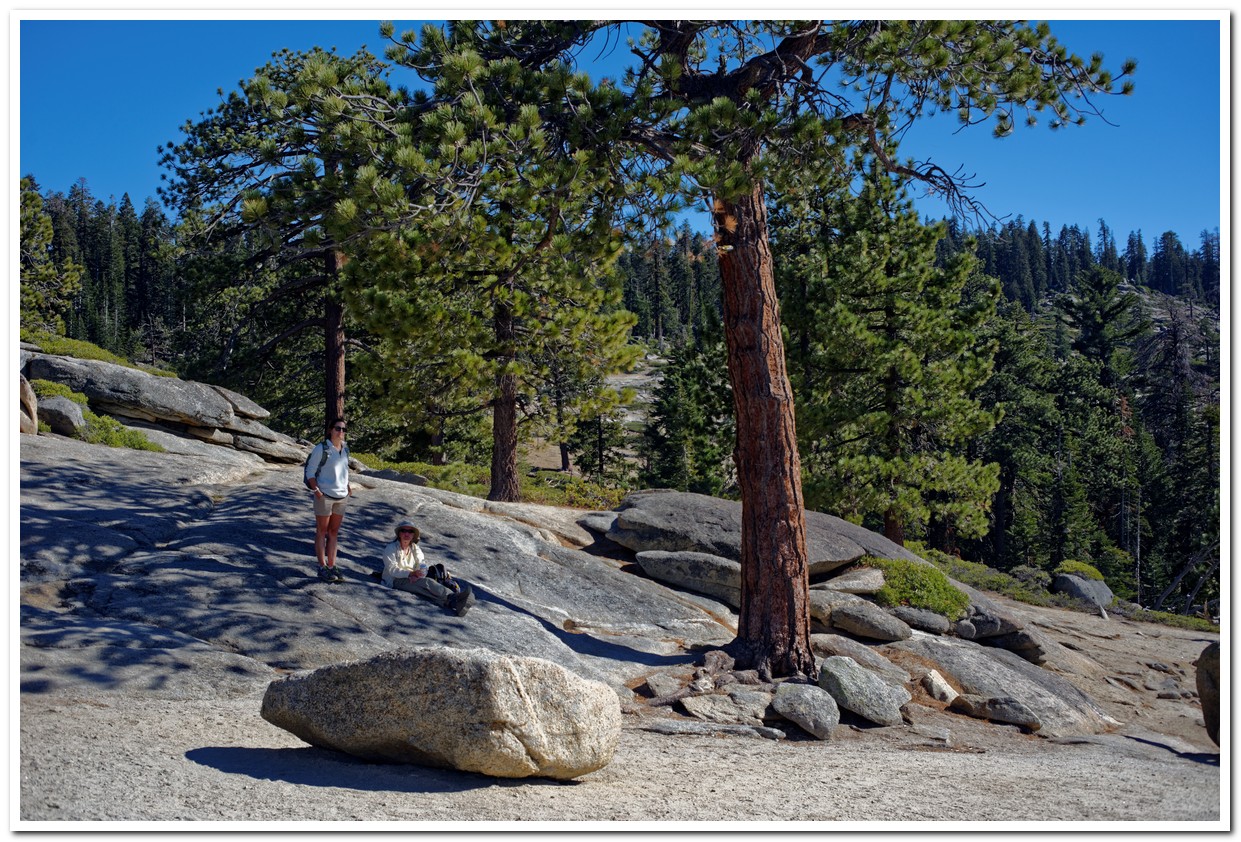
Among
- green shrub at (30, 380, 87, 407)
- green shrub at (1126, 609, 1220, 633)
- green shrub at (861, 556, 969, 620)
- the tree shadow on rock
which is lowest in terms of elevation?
green shrub at (1126, 609, 1220, 633)

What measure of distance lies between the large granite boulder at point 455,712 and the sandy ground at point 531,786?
17cm

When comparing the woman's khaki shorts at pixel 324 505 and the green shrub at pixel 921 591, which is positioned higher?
the woman's khaki shorts at pixel 324 505

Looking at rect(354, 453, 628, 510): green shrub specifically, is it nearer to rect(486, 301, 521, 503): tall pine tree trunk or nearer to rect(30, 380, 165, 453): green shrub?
rect(486, 301, 521, 503): tall pine tree trunk

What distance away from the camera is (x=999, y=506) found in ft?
133

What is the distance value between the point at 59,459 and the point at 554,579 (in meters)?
6.55


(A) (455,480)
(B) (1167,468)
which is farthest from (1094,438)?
(A) (455,480)

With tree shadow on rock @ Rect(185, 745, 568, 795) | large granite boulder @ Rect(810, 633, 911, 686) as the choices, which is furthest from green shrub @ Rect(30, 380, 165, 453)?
large granite boulder @ Rect(810, 633, 911, 686)

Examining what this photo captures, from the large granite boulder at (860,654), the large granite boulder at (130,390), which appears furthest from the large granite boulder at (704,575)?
the large granite boulder at (130,390)

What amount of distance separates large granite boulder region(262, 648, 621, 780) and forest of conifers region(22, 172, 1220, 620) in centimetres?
516

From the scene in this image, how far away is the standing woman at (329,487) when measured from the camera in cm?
928

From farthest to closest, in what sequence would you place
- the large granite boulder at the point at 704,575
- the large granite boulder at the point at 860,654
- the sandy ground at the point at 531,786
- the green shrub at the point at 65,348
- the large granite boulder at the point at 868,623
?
1. the green shrub at the point at 65,348
2. the large granite boulder at the point at 704,575
3. the large granite boulder at the point at 868,623
4. the large granite boulder at the point at 860,654
5. the sandy ground at the point at 531,786

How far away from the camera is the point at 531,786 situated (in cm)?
557

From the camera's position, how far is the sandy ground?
477 centimetres

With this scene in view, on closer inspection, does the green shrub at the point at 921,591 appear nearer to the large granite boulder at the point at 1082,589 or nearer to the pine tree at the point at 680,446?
the large granite boulder at the point at 1082,589
